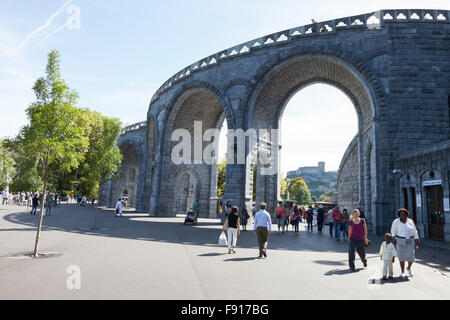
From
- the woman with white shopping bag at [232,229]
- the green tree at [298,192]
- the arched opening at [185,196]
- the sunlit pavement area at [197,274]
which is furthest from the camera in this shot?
the green tree at [298,192]

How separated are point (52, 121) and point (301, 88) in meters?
15.4

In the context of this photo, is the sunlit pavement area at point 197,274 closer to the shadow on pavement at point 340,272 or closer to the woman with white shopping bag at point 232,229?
the shadow on pavement at point 340,272

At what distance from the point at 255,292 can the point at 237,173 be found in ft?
40.5

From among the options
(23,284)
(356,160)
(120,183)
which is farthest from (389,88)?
(120,183)

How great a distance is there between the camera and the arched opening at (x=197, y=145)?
22062mm

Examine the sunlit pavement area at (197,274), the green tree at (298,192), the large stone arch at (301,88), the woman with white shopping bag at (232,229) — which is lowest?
the sunlit pavement area at (197,274)

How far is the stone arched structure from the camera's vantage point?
1330cm

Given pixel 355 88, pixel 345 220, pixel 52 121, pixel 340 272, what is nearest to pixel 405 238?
pixel 340 272

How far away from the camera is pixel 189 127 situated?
76.0 ft

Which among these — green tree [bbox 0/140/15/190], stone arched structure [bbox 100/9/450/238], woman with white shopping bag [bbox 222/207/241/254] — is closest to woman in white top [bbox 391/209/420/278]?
woman with white shopping bag [bbox 222/207/241/254]

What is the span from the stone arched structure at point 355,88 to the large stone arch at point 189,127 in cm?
9

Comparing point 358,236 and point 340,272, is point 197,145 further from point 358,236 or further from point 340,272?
point 340,272

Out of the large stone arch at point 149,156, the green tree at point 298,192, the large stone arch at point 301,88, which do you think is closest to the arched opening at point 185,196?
the large stone arch at point 149,156

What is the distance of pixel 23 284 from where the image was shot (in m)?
4.30
